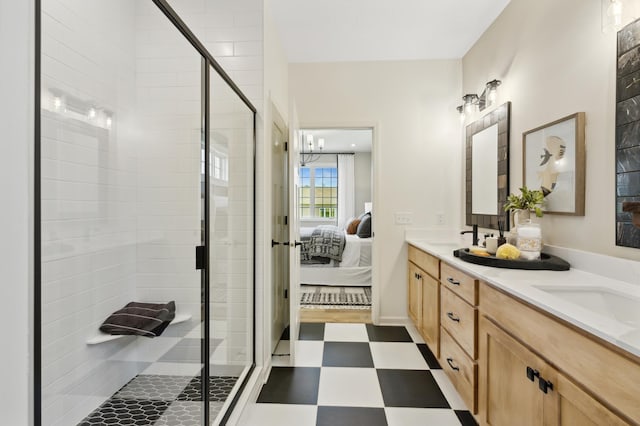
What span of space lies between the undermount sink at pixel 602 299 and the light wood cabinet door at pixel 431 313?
1042 mm

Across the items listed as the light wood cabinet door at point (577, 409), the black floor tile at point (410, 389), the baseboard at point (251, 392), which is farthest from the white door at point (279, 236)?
the light wood cabinet door at point (577, 409)

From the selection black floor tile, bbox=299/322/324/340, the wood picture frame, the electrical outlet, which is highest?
the wood picture frame

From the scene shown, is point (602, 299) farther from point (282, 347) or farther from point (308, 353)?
point (282, 347)

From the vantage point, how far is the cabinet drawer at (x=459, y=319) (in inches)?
69.3

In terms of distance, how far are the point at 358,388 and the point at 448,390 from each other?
0.57m

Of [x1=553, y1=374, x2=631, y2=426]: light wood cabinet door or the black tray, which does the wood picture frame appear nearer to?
the black tray

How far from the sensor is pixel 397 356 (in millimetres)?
2680

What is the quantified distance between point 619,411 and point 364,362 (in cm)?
190

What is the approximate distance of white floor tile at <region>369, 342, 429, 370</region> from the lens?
252 centimetres

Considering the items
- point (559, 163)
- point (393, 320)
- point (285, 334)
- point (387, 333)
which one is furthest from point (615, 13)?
point (285, 334)

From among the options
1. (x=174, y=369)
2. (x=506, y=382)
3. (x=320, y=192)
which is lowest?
(x=174, y=369)

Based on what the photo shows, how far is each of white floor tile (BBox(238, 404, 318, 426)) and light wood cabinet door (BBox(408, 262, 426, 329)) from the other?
4.30 feet

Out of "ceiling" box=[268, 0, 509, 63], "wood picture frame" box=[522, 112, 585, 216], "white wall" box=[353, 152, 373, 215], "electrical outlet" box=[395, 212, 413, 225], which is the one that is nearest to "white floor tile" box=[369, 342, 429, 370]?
"electrical outlet" box=[395, 212, 413, 225]

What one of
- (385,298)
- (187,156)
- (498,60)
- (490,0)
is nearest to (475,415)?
(385,298)
